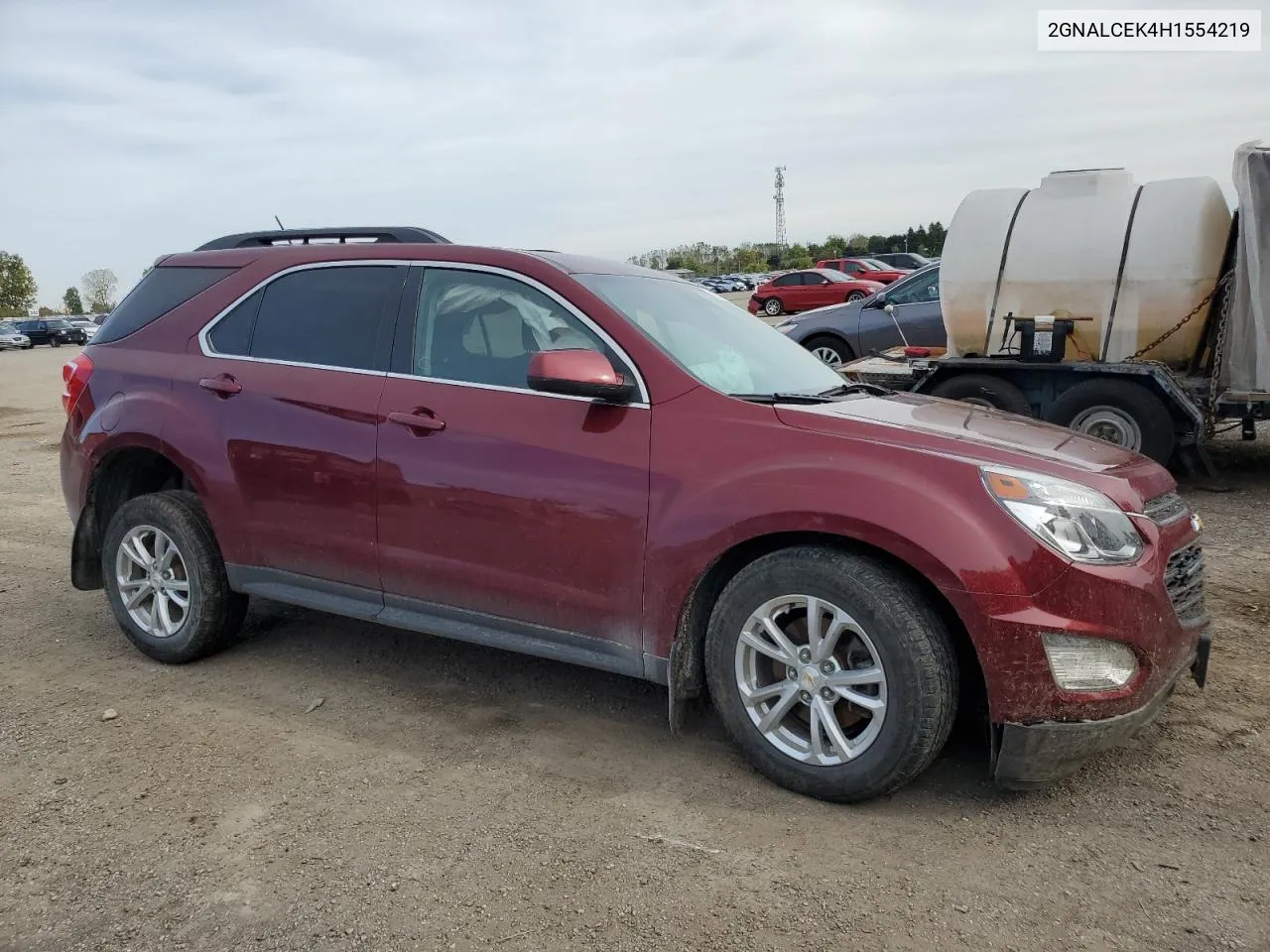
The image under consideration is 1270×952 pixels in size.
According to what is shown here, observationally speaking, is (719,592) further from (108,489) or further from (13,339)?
(13,339)

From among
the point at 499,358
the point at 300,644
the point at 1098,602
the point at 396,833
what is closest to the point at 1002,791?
the point at 1098,602

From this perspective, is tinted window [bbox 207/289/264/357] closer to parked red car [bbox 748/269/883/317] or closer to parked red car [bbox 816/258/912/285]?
parked red car [bbox 748/269/883/317]

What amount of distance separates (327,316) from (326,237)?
63 cm

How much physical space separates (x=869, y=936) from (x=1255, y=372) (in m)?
6.81

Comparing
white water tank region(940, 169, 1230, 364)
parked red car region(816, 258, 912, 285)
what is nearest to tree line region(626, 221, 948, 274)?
parked red car region(816, 258, 912, 285)

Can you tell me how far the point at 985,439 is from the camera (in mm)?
3264

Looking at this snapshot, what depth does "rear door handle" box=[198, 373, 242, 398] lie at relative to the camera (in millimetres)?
4230

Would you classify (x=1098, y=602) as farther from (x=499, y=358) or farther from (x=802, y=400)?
(x=499, y=358)

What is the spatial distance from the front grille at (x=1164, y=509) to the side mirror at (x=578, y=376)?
1726 millimetres

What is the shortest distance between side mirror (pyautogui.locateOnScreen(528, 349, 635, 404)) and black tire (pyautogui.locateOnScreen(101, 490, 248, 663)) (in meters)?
1.93

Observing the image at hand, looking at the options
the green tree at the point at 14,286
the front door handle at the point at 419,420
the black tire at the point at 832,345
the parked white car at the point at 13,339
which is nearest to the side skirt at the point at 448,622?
the front door handle at the point at 419,420

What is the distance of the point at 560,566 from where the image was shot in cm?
350

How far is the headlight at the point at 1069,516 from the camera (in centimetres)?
290

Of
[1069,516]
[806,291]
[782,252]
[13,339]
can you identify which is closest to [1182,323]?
[1069,516]
